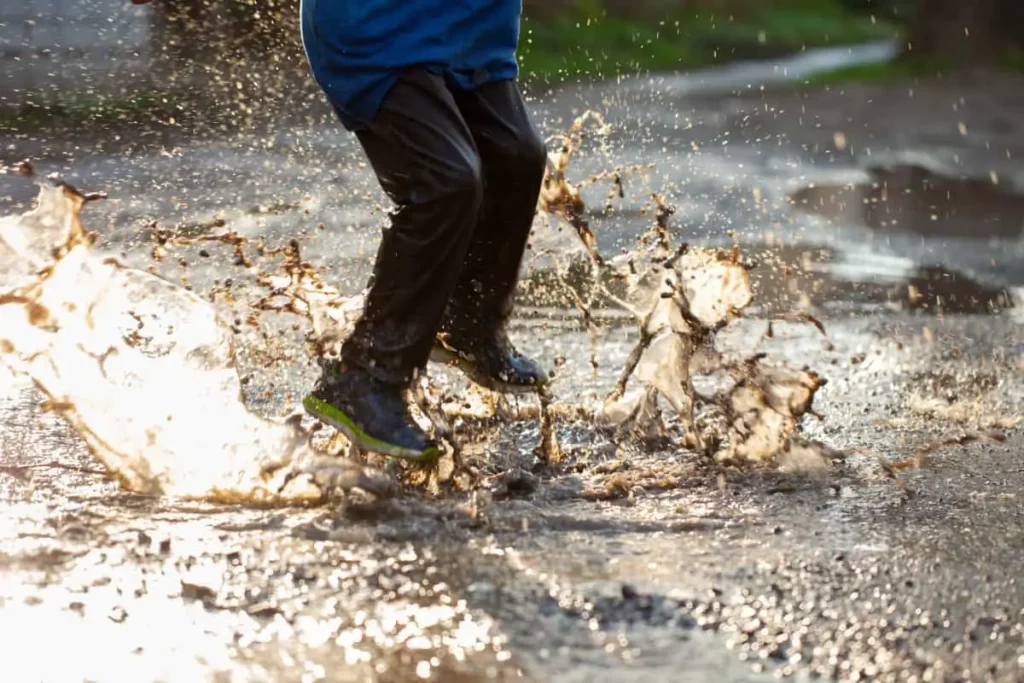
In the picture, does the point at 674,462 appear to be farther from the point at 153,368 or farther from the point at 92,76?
the point at 92,76

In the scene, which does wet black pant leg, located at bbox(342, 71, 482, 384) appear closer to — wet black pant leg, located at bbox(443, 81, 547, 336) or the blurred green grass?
wet black pant leg, located at bbox(443, 81, 547, 336)

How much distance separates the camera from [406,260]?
402 centimetres

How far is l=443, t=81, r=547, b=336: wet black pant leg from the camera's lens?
425cm

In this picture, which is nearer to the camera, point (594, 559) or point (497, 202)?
point (594, 559)

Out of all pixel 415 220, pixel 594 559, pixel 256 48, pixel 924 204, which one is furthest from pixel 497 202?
pixel 256 48

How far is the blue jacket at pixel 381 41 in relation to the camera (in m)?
3.96

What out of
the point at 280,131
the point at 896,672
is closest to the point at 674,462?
the point at 896,672

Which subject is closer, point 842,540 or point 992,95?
point 842,540

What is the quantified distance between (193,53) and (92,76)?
162 cm

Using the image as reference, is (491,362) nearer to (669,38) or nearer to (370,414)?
(370,414)

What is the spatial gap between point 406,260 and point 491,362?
22.9 inches

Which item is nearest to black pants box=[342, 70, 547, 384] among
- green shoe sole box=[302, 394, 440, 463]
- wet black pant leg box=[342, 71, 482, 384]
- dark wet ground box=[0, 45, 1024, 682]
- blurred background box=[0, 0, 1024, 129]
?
wet black pant leg box=[342, 71, 482, 384]

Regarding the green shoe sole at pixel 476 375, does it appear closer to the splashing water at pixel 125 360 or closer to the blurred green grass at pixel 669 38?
the splashing water at pixel 125 360

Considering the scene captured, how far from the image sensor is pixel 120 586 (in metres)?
3.29
